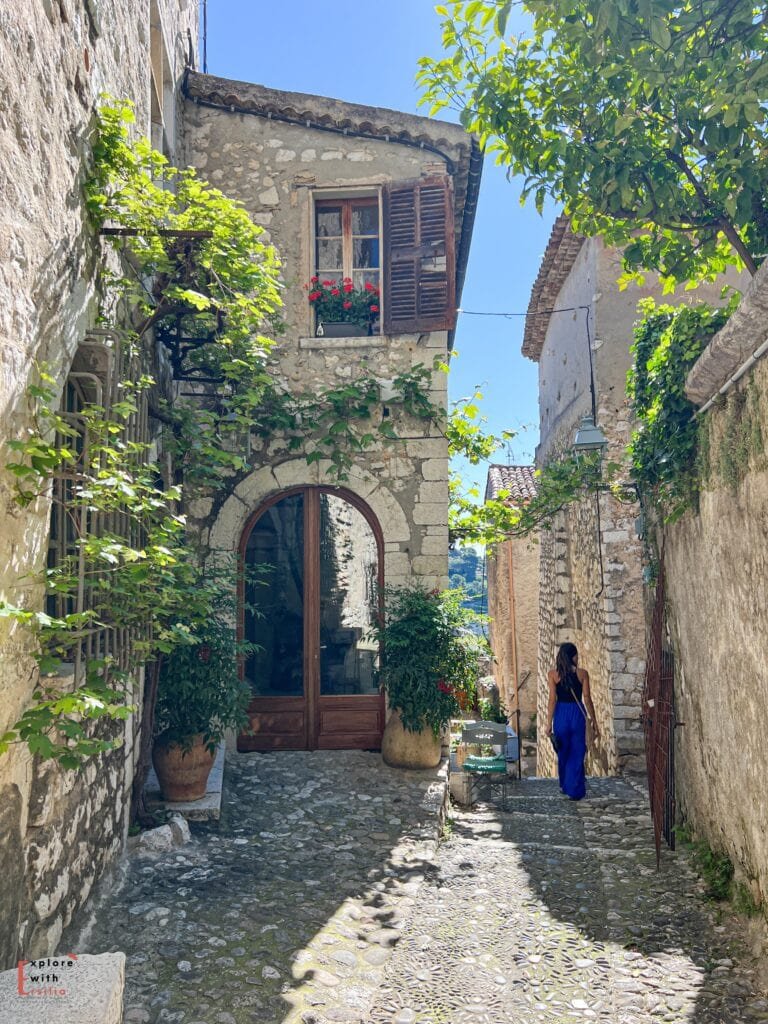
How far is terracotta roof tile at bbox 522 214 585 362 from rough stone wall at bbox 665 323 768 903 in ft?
18.0

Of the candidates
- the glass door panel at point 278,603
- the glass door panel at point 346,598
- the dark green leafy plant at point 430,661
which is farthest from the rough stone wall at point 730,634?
the glass door panel at point 278,603

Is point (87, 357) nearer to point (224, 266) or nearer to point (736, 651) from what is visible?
point (224, 266)

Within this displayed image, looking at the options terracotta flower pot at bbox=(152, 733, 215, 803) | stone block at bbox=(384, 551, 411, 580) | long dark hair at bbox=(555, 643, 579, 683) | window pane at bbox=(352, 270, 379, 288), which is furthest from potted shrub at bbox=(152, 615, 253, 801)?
window pane at bbox=(352, 270, 379, 288)

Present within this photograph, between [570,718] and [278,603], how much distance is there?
108 inches

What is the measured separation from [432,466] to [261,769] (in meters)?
2.98

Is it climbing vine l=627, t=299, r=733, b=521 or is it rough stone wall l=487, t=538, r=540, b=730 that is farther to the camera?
rough stone wall l=487, t=538, r=540, b=730

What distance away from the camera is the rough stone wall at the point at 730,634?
3.51 meters

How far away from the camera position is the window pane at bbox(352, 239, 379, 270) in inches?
290

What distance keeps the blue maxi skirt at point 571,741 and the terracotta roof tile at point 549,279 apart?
18.1ft

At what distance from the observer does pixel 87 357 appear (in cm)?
387

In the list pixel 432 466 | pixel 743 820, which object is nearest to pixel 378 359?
pixel 432 466

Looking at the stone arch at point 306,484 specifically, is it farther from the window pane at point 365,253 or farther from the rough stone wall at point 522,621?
the rough stone wall at point 522,621

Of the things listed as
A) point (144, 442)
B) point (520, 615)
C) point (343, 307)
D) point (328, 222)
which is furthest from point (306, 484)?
point (520, 615)

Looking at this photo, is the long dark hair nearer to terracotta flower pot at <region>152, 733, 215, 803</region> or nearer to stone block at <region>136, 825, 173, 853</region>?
terracotta flower pot at <region>152, 733, 215, 803</region>
